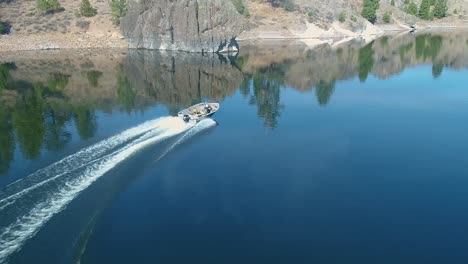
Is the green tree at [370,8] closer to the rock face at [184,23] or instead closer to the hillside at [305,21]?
the hillside at [305,21]

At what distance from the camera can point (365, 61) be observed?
129 meters

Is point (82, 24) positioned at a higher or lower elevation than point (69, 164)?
higher

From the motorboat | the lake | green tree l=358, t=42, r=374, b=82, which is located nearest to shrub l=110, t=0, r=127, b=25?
the lake

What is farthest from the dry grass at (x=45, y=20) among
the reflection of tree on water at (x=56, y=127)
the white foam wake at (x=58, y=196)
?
the white foam wake at (x=58, y=196)

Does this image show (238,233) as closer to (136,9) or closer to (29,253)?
(29,253)

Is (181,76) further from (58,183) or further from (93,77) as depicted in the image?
(58,183)

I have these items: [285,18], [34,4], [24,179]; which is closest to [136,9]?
[34,4]

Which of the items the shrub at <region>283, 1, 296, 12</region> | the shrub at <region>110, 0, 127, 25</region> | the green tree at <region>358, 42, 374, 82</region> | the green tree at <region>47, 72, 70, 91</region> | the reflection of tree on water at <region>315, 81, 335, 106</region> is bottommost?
the reflection of tree on water at <region>315, 81, 335, 106</region>

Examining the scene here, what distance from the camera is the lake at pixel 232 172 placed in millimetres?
38844

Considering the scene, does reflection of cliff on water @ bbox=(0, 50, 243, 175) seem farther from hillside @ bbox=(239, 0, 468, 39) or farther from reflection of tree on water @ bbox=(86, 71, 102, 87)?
hillside @ bbox=(239, 0, 468, 39)

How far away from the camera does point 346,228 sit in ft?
137

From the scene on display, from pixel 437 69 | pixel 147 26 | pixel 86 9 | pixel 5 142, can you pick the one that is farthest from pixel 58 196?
pixel 86 9

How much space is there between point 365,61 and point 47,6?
106 meters

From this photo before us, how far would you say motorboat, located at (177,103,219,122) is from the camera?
6712 cm
